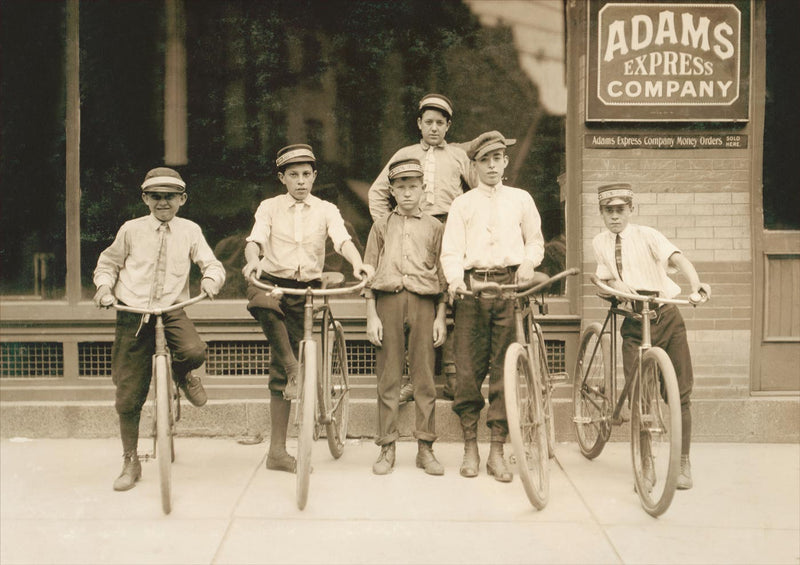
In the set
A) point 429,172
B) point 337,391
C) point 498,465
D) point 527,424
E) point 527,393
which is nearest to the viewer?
point 527,424

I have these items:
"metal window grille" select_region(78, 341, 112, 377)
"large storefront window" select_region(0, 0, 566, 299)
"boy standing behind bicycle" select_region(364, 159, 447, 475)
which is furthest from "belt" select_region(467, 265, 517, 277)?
"metal window grille" select_region(78, 341, 112, 377)

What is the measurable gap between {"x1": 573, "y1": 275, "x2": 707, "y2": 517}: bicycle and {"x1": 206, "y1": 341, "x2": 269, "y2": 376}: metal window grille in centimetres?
261

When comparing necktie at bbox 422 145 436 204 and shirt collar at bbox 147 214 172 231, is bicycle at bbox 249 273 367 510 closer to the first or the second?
shirt collar at bbox 147 214 172 231

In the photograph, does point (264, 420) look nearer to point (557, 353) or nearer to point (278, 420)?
point (278, 420)

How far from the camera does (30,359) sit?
6582mm

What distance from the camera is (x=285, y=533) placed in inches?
173

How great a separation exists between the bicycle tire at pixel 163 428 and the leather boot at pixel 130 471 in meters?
0.56

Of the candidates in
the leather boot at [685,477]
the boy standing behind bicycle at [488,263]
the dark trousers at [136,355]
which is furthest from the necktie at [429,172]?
the leather boot at [685,477]

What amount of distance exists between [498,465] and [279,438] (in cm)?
152

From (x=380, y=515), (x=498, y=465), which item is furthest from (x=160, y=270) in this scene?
(x=498, y=465)

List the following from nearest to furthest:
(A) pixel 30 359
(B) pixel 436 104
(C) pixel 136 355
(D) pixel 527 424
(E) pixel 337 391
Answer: (D) pixel 527 424
(C) pixel 136 355
(E) pixel 337 391
(B) pixel 436 104
(A) pixel 30 359

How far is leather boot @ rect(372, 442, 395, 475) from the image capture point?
5398mm

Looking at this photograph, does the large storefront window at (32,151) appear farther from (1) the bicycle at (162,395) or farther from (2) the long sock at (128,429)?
(1) the bicycle at (162,395)

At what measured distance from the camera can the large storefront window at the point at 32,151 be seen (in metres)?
6.62
